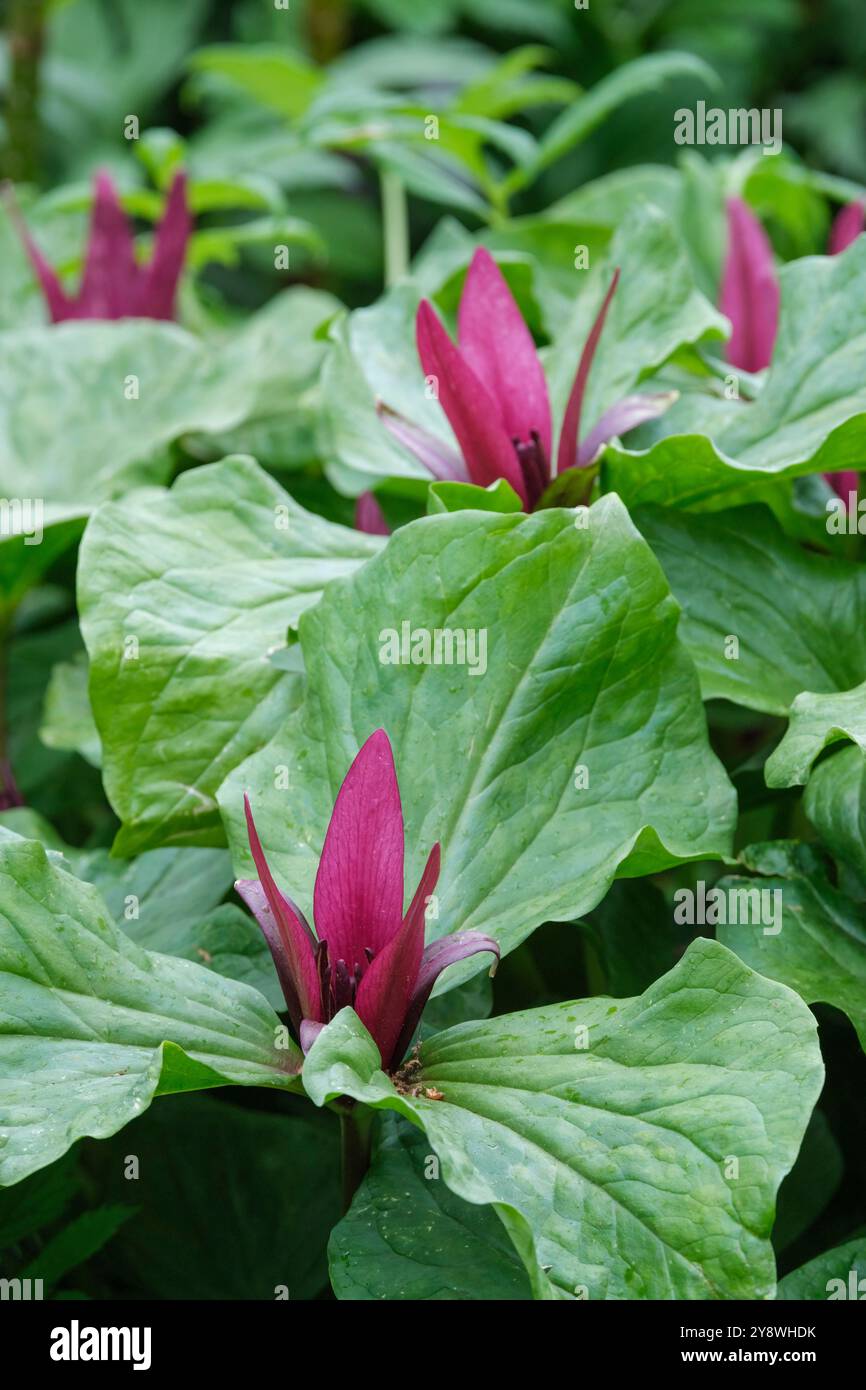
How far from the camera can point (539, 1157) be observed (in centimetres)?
57

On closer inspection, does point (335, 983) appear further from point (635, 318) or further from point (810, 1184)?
point (635, 318)

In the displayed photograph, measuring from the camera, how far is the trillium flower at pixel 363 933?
23.7 inches

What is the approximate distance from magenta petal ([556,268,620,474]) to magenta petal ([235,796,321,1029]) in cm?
32

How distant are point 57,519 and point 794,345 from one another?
1.60ft

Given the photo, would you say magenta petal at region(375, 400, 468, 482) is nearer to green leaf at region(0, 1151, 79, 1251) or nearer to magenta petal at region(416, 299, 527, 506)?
magenta petal at region(416, 299, 527, 506)

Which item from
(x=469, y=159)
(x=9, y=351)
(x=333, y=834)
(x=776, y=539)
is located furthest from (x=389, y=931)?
(x=469, y=159)

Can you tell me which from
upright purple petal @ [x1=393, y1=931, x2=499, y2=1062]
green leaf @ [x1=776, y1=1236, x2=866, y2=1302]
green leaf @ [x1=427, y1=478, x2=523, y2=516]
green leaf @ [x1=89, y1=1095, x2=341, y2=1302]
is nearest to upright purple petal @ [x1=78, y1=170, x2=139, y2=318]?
green leaf @ [x1=427, y1=478, x2=523, y2=516]

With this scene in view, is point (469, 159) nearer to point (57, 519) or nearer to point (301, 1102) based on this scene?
point (57, 519)

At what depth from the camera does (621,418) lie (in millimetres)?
806

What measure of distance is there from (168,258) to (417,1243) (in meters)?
0.92

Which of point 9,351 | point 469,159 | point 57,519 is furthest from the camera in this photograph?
point 469,159

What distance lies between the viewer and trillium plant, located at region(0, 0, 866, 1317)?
22.6 inches

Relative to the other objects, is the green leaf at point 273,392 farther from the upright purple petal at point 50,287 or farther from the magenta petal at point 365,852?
the magenta petal at point 365,852

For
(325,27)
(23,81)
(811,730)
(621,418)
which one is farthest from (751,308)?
(325,27)
